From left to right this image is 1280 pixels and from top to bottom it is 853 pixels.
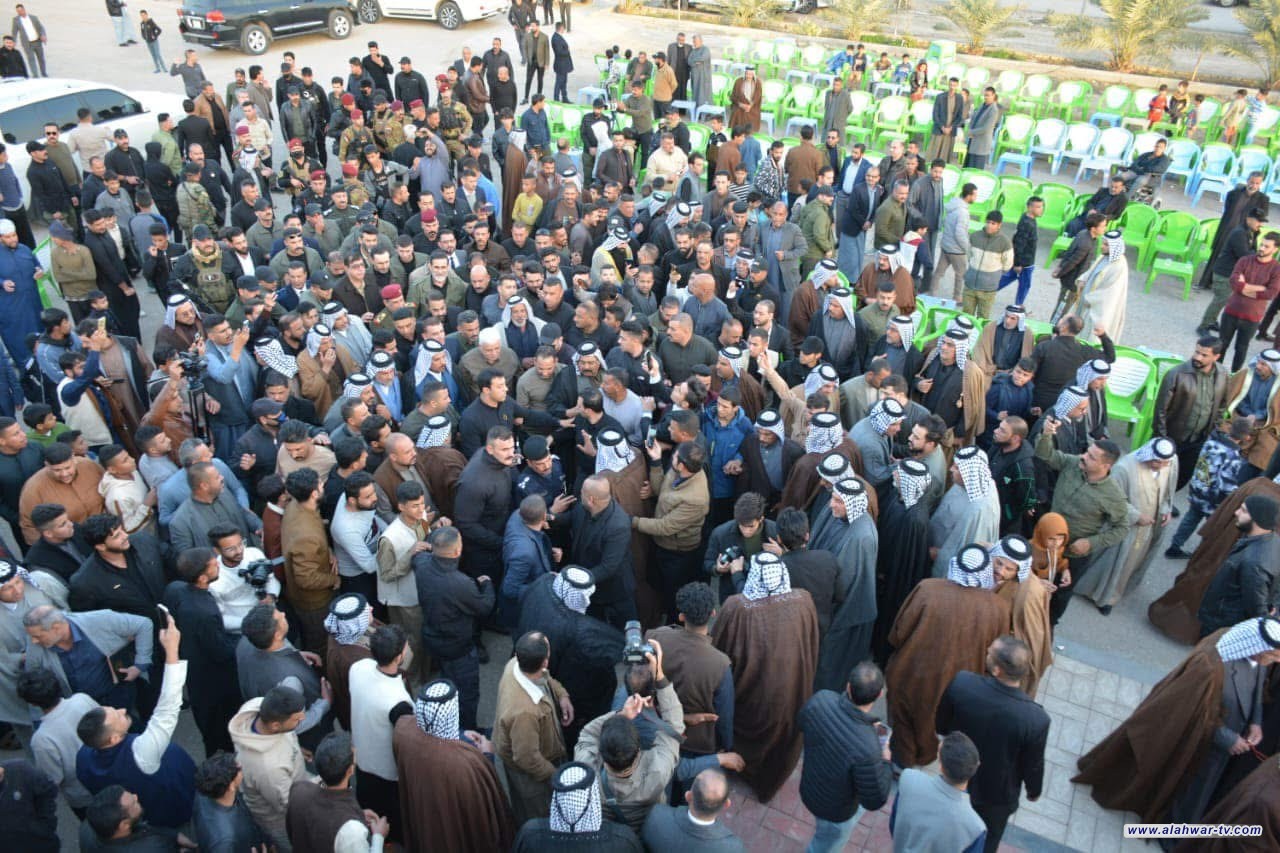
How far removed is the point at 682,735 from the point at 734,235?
5.43 m

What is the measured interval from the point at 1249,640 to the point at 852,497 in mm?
1988

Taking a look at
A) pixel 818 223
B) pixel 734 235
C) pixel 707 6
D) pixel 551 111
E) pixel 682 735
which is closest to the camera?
pixel 682 735

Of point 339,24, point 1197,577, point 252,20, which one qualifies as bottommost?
point 1197,577

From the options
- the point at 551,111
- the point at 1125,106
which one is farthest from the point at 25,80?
the point at 1125,106

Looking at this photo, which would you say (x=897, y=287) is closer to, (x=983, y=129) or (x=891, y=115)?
(x=983, y=129)

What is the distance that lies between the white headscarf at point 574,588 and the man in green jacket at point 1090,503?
317 cm

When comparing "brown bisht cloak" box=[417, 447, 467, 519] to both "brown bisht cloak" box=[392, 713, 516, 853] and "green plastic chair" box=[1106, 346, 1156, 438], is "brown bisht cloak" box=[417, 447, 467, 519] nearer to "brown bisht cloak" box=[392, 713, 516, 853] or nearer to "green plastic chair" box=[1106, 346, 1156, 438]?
"brown bisht cloak" box=[392, 713, 516, 853]

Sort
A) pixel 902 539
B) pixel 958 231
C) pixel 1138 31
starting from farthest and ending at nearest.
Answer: pixel 1138 31 < pixel 958 231 < pixel 902 539

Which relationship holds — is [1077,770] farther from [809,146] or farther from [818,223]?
[809,146]

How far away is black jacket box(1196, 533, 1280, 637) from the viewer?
205 inches

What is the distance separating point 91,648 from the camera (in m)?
4.61

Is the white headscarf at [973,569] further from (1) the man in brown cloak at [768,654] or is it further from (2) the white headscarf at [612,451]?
(2) the white headscarf at [612,451]

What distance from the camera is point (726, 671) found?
4406 millimetres

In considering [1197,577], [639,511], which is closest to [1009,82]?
[1197,577]
